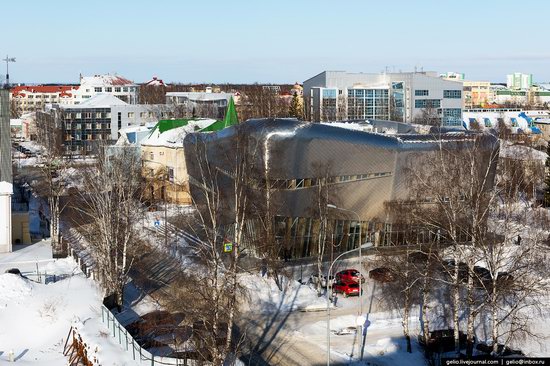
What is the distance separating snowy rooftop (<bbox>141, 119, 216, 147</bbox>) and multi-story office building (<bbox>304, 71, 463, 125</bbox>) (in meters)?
33.0

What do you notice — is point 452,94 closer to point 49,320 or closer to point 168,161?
point 168,161

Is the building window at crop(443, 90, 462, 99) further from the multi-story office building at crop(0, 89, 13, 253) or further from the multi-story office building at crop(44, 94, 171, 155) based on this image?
the multi-story office building at crop(0, 89, 13, 253)

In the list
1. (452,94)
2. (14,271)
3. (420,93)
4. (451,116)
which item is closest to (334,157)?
(14,271)

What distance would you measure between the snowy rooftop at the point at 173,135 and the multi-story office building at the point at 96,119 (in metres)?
38.4

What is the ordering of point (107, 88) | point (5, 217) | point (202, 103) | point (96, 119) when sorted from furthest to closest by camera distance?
point (107, 88), point (202, 103), point (96, 119), point (5, 217)

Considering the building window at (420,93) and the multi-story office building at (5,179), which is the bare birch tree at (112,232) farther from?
the building window at (420,93)

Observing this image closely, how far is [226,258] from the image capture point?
39000 mm

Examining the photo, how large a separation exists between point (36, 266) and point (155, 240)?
8.01m

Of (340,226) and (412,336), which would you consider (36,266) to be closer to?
(340,226)

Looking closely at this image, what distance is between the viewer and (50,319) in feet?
103

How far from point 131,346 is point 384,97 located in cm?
7783

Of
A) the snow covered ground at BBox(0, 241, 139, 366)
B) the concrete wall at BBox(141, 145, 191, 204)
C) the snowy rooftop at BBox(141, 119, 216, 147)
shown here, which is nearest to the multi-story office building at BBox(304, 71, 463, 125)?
the snowy rooftop at BBox(141, 119, 216, 147)

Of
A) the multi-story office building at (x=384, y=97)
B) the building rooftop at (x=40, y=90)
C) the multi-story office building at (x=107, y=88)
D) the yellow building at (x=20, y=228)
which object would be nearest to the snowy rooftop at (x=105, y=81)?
the multi-story office building at (x=107, y=88)

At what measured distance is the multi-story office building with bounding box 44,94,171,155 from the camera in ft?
346
